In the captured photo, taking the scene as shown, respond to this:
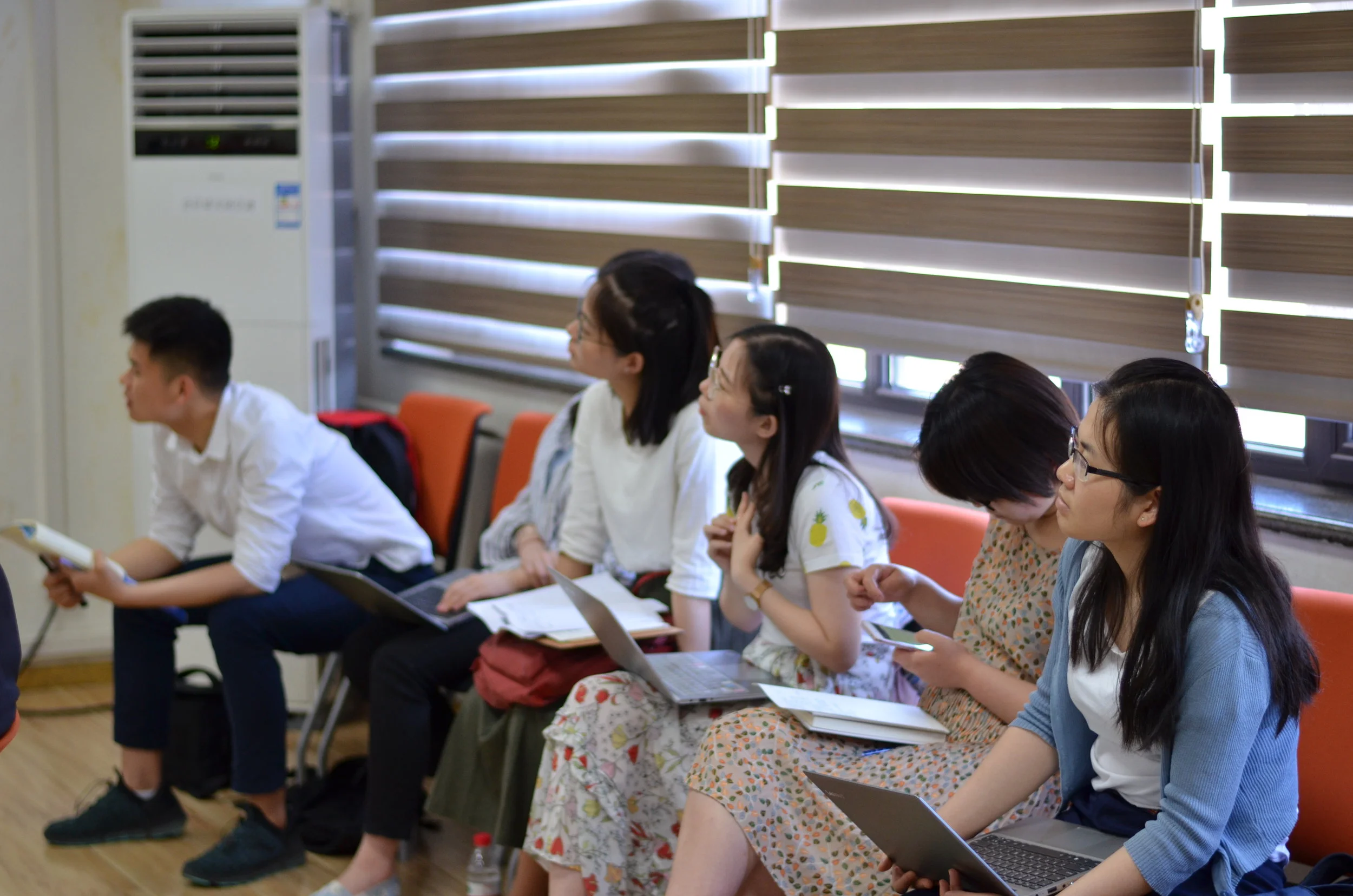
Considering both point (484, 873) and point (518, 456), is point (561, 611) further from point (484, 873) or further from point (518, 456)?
point (518, 456)

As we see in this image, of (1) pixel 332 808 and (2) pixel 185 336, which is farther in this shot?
(1) pixel 332 808

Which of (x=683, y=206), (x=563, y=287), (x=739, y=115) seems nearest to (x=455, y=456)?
(x=563, y=287)

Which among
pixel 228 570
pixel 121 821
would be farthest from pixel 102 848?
pixel 228 570

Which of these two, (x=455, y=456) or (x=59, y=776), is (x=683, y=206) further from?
(x=59, y=776)

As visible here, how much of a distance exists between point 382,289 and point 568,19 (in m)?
1.20

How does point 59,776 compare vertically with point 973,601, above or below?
below

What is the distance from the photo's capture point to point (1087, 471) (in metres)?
1.69

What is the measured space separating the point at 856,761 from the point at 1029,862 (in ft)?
1.42

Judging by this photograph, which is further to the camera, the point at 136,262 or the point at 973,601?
the point at 136,262

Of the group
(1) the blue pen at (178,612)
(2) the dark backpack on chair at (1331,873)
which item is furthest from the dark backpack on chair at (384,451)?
(2) the dark backpack on chair at (1331,873)

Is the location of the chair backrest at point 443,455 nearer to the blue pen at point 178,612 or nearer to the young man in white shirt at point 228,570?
the young man in white shirt at point 228,570

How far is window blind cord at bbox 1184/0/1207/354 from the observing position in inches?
92.0

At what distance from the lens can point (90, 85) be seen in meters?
4.12

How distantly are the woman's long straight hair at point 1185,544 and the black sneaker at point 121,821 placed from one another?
2.40m
